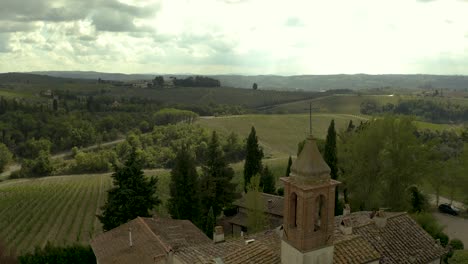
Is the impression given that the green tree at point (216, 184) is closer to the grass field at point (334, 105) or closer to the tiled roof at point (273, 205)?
the tiled roof at point (273, 205)

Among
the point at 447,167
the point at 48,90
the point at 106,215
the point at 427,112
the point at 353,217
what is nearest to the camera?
the point at 353,217

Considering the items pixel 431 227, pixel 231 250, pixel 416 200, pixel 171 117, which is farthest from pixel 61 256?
pixel 171 117

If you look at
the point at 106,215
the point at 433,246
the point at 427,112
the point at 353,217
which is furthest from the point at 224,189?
the point at 427,112

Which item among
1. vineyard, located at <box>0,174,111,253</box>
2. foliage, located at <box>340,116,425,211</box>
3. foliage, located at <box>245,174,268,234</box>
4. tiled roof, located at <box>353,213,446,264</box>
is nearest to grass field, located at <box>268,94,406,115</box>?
vineyard, located at <box>0,174,111,253</box>

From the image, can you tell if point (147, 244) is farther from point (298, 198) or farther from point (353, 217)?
point (353, 217)

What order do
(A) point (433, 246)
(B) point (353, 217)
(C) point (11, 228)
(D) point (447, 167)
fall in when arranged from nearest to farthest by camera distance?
(A) point (433, 246) < (B) point (353, 217) < (D) point (447, 167) < (C) point (11, 228)

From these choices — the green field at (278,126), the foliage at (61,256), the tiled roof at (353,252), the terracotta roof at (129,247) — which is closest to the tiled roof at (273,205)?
the terracotta roof at (129,247)

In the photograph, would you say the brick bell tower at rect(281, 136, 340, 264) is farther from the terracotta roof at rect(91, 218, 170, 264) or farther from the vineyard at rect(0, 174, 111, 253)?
the vineyard at rect(0, 174, 111, 253)

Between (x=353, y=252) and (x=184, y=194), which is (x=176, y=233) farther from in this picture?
(x=353, y=252)
